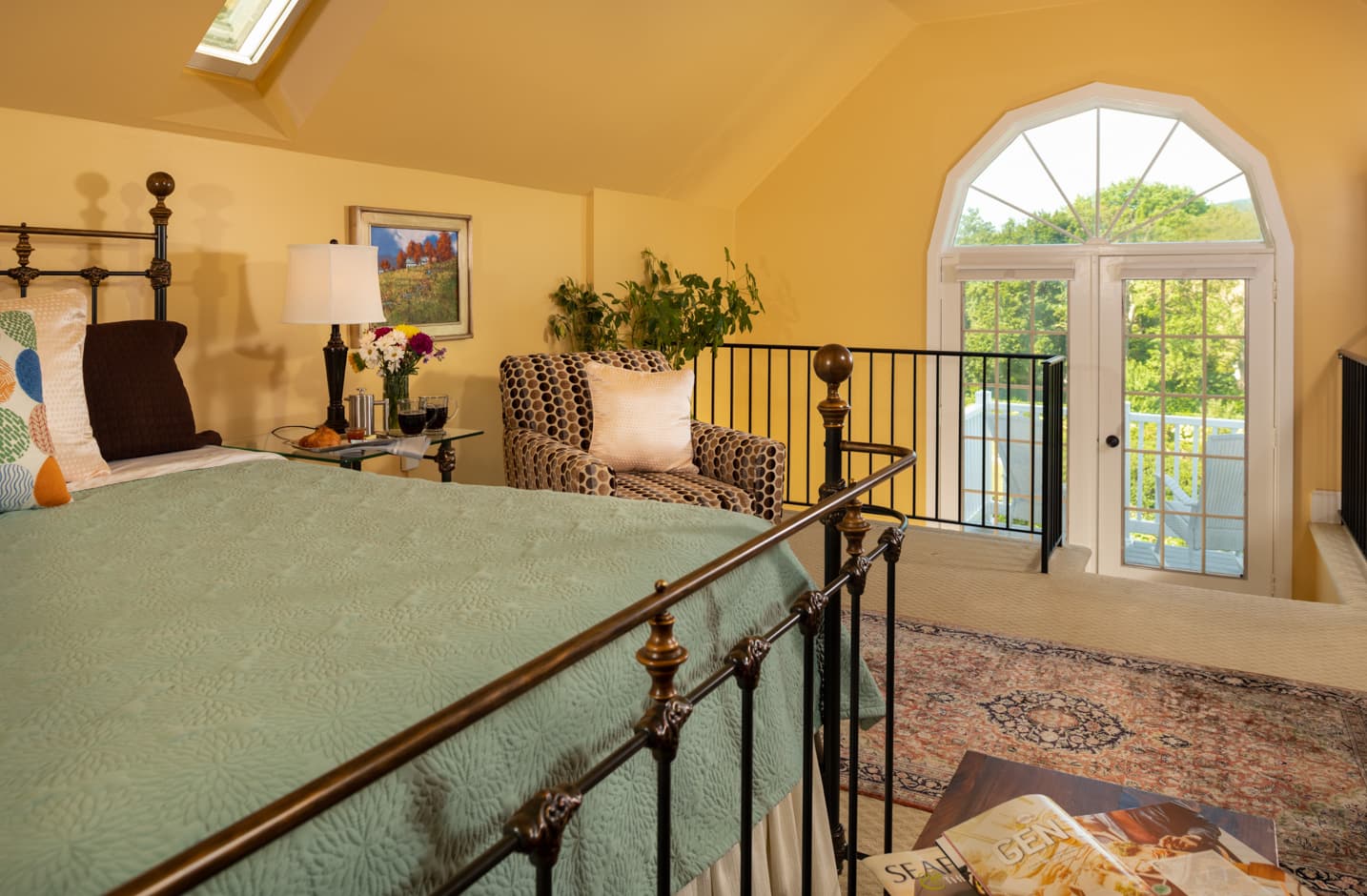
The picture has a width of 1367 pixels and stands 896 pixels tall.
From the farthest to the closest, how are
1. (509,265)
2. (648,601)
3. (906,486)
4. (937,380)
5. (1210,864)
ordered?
1. (906,486)
2. (937,380)
3. (509,265)
4. (1210,864)
5. (648,601)

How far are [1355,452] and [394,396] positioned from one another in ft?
14.0

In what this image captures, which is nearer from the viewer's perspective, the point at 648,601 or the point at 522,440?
the point at 648,601

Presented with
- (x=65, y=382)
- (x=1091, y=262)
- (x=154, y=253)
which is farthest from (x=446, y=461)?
(x=1091, y=262)

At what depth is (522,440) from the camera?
4.12 m

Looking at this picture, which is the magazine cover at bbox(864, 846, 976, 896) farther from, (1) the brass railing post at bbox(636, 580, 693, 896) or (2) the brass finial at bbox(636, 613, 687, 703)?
(2) the brass finial at bbox(636, 613, 687, 703)

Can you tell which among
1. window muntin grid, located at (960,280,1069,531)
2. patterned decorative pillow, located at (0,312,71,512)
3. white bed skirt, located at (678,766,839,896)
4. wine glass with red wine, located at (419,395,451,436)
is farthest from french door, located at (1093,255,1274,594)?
patterned decorative pillow, located at (0,312,71,512)

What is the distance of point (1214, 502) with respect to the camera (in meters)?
5.49

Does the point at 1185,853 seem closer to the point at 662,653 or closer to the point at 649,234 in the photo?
the point at 662,653

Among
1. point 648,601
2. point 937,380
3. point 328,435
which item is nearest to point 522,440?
point 328,435

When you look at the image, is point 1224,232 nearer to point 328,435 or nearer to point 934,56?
point 934,56

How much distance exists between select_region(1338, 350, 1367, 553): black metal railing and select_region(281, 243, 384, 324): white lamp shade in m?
4.13

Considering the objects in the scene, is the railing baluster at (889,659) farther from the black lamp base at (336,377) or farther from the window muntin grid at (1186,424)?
the window muntin grid at (1186,424)

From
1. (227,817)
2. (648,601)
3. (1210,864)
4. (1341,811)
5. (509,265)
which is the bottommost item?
(1341,811)

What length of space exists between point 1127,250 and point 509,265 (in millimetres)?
3296
